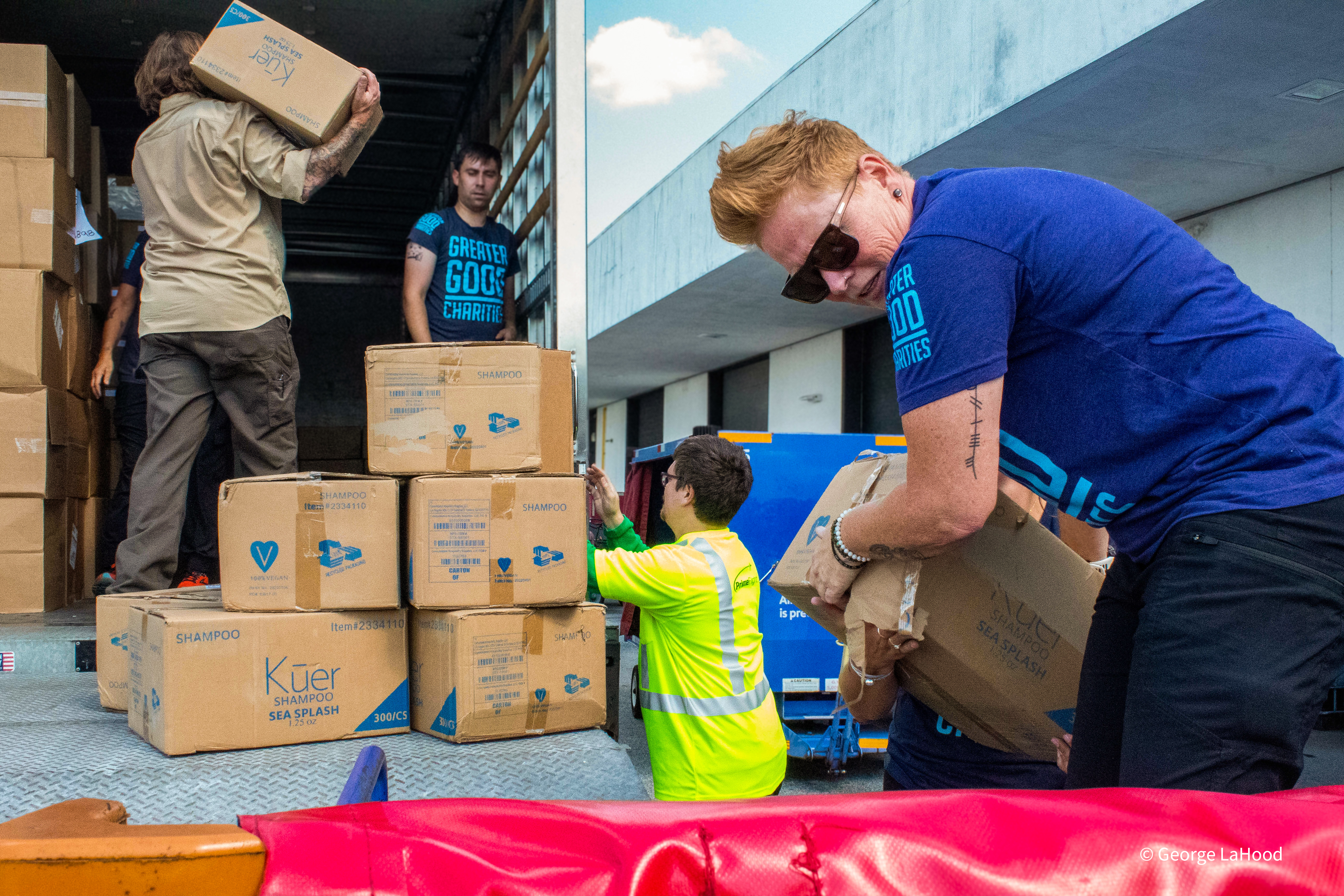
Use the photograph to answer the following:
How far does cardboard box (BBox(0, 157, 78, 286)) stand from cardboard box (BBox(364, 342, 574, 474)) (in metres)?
2.04

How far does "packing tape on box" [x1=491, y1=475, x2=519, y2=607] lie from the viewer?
2455 millimetres

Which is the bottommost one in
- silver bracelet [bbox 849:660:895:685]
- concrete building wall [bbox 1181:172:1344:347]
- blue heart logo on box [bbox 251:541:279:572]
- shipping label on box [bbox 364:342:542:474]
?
silver bracelet [bbox 849:660:895:685]

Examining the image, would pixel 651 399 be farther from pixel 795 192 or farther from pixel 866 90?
pixel 795 192

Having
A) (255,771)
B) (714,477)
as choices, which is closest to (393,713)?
(255,771)

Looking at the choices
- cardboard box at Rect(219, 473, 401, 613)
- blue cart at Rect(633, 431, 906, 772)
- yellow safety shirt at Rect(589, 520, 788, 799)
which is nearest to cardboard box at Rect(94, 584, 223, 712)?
cardboard box at Rect(219, 473, 401, 613)

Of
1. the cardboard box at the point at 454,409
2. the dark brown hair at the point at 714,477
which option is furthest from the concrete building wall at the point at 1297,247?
the cardboard box at the point at 454,409

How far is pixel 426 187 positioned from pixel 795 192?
592cm

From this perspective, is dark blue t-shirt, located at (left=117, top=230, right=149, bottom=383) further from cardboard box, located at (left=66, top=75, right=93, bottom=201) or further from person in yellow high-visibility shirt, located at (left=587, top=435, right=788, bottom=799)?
person in yellow high-visibility shirt, located at (left=587, top=435, right=788, bottom=799)

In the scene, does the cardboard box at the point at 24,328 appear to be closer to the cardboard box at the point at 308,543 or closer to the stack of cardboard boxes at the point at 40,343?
the stack of cardboard boxes at the point at 40,343

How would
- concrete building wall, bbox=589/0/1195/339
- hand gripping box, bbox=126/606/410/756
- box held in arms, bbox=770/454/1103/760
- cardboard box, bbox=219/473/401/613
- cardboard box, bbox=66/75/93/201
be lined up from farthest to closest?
concrete building wall, bbox=589/0/1195/339 < cardboard box, bbox=66/75/93/201 < cardboard box, bbox=219/473/401/613 < hand gripping box, bbox=126/606/410/756 < box held in arms, bbox=770/454/1103/760

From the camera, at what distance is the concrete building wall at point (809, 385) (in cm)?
1622

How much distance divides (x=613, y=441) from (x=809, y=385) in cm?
1465

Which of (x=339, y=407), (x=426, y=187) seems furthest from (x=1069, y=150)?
(x=339, y=407)

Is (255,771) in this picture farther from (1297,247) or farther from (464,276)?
(1297,247)
